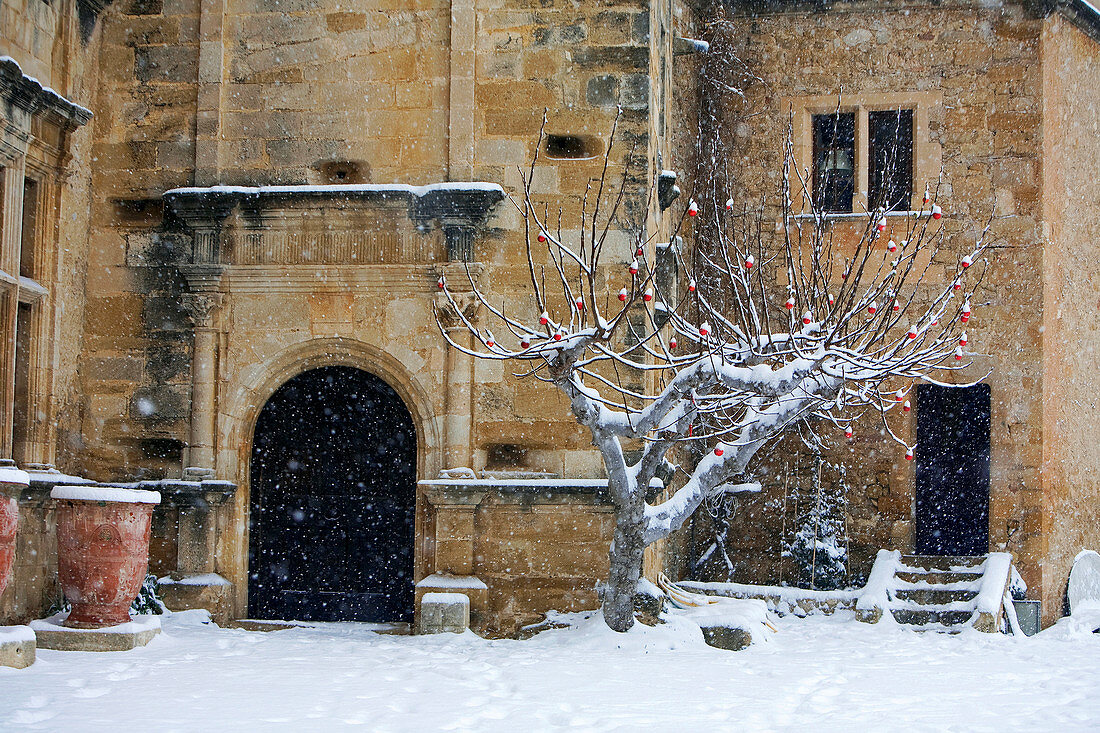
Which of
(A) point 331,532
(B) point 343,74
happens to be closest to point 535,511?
(A) point 331,532

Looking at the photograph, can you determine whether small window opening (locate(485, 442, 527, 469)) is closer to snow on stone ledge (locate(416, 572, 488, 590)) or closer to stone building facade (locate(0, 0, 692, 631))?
stone building facade (locate(0, 0, 692, 631))

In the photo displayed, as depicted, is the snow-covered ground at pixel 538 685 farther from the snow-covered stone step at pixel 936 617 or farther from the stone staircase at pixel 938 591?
the snow-covered stone step at pixel 936 617

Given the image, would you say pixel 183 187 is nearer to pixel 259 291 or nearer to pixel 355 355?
pixel 259 291

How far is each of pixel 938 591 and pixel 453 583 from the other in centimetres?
491

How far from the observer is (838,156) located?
12125mm

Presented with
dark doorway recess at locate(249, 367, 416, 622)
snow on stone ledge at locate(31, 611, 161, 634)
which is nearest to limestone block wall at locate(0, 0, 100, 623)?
snow on stone ledge at locate(31, 611, 161, 634)

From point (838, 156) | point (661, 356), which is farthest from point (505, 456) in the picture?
point (838, 156)

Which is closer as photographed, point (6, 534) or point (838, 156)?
point (6, 534)

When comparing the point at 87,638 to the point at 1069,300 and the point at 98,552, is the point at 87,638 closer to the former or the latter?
the point at 98,552

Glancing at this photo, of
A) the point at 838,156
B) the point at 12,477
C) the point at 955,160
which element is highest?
the point at 838,156

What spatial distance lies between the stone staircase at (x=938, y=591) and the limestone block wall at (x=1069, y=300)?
2.84 ft

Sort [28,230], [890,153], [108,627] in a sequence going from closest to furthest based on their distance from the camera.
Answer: [108,627] → [28,230] → [890,153]

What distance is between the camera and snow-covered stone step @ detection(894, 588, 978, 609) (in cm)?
1062

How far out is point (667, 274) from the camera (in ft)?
30.9
